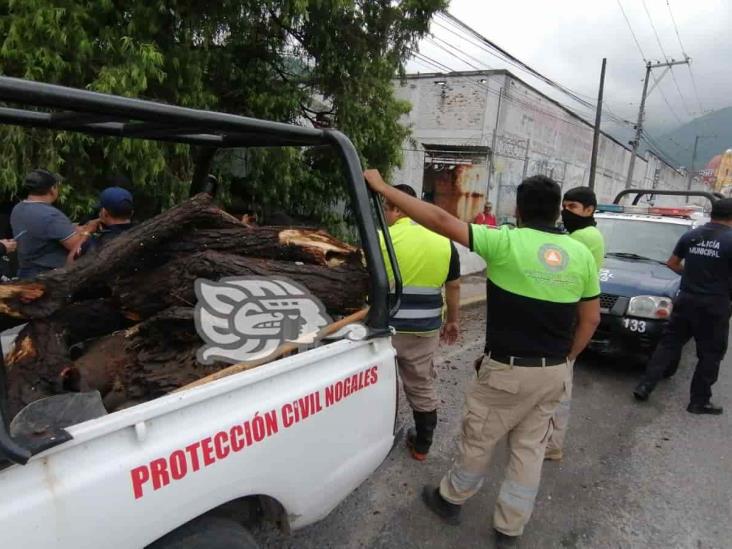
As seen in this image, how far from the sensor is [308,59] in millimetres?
6395

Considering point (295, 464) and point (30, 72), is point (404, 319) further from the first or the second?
point (30, 72)

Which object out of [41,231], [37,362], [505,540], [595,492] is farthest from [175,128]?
[595,492]

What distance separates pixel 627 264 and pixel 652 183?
47.7 m

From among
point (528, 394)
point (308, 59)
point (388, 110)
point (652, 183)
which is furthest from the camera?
point (652, 183)

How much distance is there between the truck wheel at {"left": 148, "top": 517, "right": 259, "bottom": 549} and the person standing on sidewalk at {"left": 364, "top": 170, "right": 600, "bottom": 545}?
1.36m

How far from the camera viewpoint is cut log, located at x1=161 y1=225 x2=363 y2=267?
2.36 meters

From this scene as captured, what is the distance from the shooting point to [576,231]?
3.44 meters

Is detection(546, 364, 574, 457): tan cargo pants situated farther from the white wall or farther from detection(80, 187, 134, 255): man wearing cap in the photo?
the white wall

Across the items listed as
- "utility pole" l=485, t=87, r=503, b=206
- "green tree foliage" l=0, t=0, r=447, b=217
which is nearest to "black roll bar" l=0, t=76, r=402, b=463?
"green tree foliage" l=0, t=0, r=447, b=217

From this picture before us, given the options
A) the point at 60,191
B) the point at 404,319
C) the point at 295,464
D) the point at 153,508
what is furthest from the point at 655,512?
the point at 60,191

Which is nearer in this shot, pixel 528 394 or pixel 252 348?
pixel 252 348

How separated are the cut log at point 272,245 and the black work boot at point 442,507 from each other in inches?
55.9

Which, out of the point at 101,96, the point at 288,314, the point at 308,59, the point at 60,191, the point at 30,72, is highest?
the point at 308,59

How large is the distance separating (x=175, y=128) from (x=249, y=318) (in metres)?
0.78
